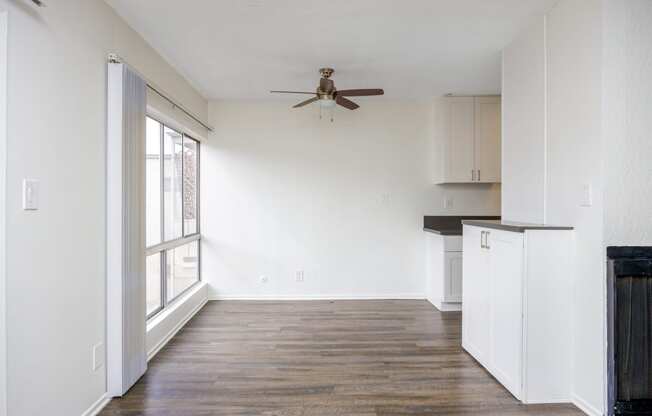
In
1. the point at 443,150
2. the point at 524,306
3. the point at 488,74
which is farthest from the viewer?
the point at 443,150

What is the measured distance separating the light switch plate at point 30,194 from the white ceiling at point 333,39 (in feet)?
4.48

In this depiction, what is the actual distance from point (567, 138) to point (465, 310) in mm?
1543

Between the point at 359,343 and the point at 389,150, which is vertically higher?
the point at 389,150

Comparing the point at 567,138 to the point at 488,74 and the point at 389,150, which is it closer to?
the point at 488,74

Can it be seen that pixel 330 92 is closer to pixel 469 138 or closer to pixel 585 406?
pixel 469 138

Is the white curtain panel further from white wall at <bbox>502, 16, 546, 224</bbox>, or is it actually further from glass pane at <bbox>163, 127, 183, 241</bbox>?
white wall at <bbox>502, 16, 546, 224</bbox>

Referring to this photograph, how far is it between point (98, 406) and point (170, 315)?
1.22 meters

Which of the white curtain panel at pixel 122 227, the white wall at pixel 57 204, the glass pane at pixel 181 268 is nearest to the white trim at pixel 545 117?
the white curtain panel at pixel 122 227

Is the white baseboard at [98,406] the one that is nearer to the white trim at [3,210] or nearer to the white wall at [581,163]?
the white trim at [3,210]

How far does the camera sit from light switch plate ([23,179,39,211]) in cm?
167

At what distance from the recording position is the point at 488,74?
373cm

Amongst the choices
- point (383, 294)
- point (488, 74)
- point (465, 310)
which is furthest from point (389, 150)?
point (465, 310)

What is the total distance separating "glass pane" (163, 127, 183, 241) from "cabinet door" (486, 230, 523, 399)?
2.98 meters

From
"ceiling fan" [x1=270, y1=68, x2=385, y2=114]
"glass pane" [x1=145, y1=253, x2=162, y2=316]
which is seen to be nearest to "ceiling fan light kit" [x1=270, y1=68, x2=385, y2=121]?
"ceiling fan" [x1=270, y1=68, x2=385, y2=114]
